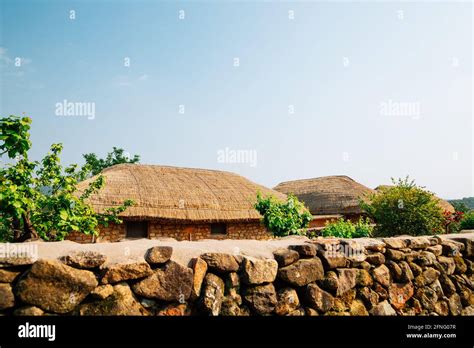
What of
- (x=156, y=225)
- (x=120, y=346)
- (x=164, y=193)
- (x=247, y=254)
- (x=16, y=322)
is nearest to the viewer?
(x=16, y=322)

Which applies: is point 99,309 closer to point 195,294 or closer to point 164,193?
point 195,294

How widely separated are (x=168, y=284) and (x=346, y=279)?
2139 millimetres

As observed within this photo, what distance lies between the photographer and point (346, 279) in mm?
4027

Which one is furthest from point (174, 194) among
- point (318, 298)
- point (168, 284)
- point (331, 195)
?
point (331, 195)

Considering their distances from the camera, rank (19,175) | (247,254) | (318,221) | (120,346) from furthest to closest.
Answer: (318,221) < (19,175) < (247,254) < (120,346)

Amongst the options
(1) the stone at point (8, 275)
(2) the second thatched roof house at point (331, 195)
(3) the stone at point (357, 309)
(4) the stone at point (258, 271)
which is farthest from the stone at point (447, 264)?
(2) the second thatched roof house at point (331, 195)

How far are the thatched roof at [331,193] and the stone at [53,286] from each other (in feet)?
60.9

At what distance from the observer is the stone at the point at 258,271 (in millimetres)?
3400

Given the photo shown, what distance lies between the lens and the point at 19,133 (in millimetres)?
4148

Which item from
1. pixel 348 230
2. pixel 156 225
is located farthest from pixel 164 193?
pixel 348 230

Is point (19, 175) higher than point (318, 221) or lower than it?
higher

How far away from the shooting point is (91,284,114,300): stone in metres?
2.84

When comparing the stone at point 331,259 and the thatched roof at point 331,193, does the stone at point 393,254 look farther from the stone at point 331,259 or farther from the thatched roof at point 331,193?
the thatched roof at point 331,193

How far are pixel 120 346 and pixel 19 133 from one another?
283 centimetres
